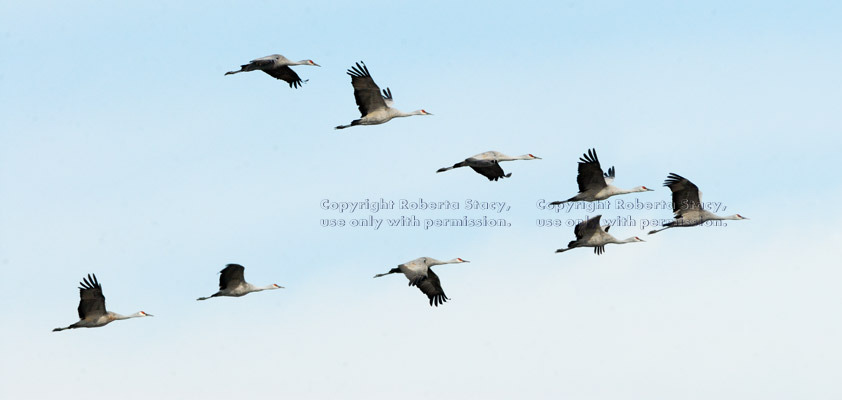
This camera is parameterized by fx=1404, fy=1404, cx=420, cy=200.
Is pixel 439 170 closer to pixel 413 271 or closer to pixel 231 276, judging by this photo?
pixel 413 271

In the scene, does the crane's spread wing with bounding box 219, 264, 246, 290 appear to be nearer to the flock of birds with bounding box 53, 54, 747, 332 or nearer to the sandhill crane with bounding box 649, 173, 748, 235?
the flock of birds with bounding box 53, 54, 747, 332

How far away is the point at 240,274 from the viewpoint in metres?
32.4

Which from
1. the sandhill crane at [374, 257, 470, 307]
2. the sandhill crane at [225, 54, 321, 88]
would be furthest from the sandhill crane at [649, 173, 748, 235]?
the sandhill crane at [225, 54, 321, 88]

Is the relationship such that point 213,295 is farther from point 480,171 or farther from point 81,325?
point 480,171

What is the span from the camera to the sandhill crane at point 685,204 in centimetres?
3080

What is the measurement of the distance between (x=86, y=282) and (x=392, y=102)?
7.90 m

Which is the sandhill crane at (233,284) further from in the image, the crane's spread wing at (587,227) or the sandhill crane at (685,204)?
the sandhill crane at (685,204)

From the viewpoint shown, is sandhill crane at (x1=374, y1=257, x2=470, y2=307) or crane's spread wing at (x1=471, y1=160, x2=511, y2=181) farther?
crane's spread wing at (x1=471, y1=160, x2=511, y2=181)

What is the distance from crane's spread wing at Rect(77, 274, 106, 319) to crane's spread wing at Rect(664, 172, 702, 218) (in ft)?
41.7

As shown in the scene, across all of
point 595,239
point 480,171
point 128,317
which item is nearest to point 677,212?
point 595,239

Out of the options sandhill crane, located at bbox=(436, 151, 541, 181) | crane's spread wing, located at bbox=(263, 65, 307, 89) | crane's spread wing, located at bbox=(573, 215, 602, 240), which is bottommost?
crane's spread wing, located at bbox=(573, 215, 602, 240)

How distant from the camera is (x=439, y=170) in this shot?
105 feet

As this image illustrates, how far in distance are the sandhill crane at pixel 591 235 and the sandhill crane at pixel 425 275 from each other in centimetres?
268

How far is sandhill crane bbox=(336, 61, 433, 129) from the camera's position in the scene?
3066cm
